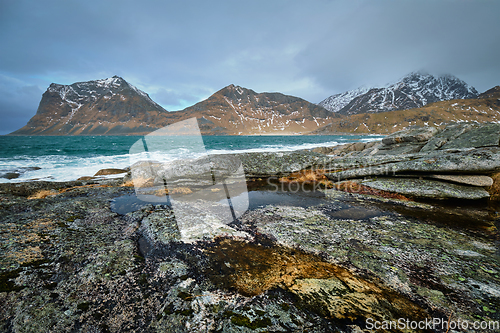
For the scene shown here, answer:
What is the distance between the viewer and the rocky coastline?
9.27ft

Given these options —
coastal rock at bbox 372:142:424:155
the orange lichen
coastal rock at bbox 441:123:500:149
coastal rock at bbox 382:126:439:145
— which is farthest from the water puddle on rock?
coastal rock at bbox 382:126:439:145

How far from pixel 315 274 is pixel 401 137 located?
1709 centimetres

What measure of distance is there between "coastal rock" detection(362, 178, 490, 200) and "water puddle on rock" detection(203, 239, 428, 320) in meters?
7.22

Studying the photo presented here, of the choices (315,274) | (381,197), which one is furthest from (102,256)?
(381,197)

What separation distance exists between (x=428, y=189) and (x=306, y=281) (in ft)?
28.5

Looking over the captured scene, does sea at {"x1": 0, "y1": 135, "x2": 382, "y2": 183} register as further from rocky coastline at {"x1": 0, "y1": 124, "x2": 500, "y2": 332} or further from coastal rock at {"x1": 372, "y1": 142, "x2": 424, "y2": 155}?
coastal rock at {"x1": 372, "y1": 142, "x2": 424, "y2": 155}

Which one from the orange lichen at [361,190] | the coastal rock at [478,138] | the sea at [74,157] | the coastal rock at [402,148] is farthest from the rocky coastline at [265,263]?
the coastal rock at [402,148]

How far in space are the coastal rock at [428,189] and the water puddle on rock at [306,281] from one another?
23.7ft

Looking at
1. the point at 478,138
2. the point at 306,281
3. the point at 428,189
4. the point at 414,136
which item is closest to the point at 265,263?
the point at 306,281

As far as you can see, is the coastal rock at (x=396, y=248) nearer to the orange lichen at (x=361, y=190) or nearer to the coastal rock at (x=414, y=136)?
the orange lichen at (x=361, y=190)

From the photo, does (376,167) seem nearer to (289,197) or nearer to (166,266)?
(289,197)

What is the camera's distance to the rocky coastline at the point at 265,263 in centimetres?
282

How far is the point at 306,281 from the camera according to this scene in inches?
141

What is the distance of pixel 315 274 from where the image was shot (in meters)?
3.78
